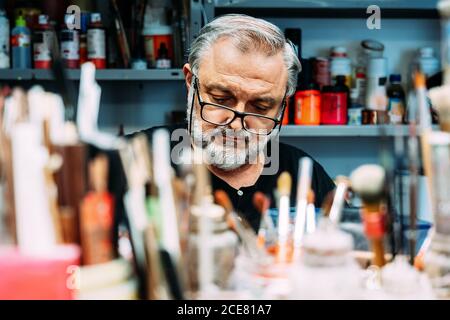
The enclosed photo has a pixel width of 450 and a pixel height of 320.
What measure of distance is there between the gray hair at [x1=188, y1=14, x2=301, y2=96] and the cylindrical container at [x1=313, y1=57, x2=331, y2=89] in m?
0.61

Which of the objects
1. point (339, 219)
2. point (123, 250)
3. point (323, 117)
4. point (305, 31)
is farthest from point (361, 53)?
point (123, 250)

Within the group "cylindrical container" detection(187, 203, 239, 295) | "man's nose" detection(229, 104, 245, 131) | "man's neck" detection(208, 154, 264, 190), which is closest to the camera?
"cylindrical container" detection(187, 203, 239, 295)

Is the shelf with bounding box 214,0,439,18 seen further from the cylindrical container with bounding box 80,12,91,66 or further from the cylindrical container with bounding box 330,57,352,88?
the cylindrical container with bounding box 80,12,91,66

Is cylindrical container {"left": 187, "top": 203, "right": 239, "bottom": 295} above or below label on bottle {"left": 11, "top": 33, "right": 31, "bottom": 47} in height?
below

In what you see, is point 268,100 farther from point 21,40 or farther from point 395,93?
point 21,40

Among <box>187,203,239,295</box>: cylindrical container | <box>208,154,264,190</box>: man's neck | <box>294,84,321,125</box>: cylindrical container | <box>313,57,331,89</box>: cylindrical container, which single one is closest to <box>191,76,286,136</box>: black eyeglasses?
<box>208,154,264,190</box>: man's neck

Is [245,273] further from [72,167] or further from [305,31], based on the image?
[305,31]

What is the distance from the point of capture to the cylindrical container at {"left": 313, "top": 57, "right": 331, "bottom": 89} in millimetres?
2021

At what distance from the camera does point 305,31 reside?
7.26ft

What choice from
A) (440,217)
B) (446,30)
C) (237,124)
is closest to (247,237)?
(440,217)

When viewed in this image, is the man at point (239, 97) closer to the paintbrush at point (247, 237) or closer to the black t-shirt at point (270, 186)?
the black t-shirt at point (270, 186)

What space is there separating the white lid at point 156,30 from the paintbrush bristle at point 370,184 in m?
1.38

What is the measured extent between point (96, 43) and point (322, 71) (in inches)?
29.8

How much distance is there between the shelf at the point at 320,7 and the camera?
1.92 metres
